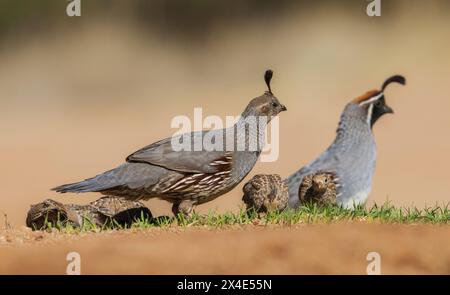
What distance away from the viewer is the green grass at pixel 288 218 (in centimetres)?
738

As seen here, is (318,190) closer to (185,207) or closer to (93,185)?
(185,207)

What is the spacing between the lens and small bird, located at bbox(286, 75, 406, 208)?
850 cm

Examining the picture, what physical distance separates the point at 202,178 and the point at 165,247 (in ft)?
5.41

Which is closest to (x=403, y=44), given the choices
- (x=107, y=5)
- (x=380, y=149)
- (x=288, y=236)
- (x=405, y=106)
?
(x=405, y=106)

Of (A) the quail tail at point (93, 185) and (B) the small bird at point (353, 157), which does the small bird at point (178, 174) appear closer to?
(A) the quail tail at point (93, 185)

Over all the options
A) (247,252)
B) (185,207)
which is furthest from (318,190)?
(247,252)

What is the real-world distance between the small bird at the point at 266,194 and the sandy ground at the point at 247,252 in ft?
3.18

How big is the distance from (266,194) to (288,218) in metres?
0.60

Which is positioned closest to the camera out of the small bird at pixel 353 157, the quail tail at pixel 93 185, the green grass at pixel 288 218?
the green grass at pixel 288 218

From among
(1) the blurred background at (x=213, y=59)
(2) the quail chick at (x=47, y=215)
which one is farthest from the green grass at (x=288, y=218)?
(1) the blurred background at (x=213, y=59)

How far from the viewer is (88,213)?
25.9 ft

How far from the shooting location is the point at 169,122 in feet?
53.9

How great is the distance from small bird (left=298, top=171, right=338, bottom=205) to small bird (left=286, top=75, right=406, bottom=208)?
11 centimetres
